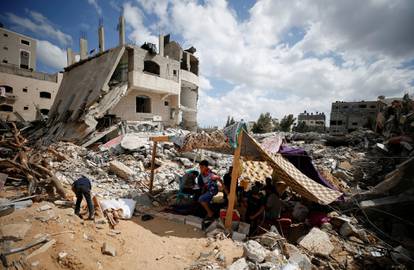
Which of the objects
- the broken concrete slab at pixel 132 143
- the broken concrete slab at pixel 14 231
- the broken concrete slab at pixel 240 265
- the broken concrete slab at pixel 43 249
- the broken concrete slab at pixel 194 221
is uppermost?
the broken concrete slab at pixel 132 143

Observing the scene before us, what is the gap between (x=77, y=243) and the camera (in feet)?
11.3

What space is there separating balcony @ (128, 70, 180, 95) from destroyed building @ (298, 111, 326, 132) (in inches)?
1221

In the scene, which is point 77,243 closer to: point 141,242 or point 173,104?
point 141,242

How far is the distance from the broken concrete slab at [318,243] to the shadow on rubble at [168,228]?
2.07m

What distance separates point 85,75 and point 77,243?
1614 centimetres

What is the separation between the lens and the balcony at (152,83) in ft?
48.3

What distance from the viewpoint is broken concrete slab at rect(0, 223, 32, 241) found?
323 centimetres

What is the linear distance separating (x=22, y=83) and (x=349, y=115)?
45101mm

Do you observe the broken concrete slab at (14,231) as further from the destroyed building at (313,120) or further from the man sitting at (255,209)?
the destroyed building at (313,120)

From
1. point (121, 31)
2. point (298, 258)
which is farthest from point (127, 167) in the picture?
point (121, 31)

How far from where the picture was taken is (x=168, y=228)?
4.59 m

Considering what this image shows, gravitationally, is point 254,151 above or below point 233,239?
above

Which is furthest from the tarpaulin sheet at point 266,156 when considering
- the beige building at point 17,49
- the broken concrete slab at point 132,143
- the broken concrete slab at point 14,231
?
the beige building at point 17,49

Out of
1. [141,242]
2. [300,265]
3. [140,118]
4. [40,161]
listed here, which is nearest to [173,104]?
[140,118]
